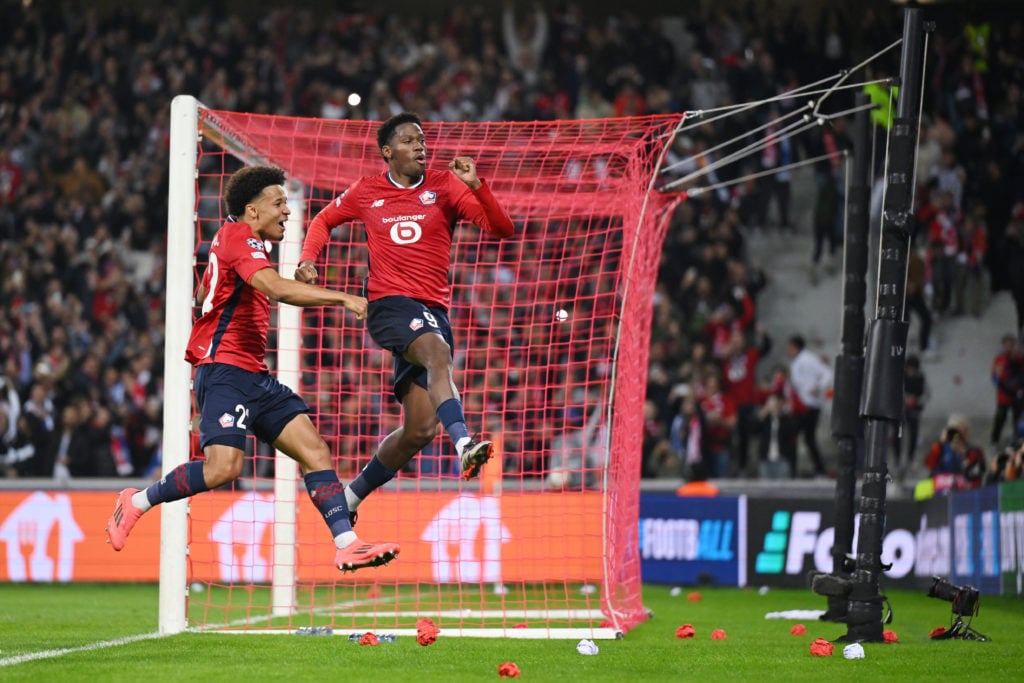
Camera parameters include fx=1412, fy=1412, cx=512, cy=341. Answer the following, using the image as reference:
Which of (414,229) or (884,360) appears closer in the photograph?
(414,229)

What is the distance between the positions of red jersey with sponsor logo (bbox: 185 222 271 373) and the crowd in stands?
32.9 ft

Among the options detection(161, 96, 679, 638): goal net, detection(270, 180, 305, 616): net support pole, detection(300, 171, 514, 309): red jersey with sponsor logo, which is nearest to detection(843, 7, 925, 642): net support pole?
detection(161, 96, 679, 638): goal net

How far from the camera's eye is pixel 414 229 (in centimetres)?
794

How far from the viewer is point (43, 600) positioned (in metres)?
12.4

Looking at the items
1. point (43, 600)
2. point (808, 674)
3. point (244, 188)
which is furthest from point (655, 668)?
point (43, 600)

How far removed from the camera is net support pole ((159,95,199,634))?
8.98 meters

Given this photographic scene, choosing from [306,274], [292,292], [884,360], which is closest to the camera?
[292,292]

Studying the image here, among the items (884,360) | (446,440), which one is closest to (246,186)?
(884,360)

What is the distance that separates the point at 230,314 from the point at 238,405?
1.67 feet

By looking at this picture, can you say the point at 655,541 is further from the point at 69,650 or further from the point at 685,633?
the point at 69,650

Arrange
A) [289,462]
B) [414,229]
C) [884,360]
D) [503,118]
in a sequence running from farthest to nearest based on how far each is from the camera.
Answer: [503,118] < [289,462] < [884,360] < [414,229]

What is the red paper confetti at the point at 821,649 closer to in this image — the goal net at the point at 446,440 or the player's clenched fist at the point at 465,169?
the goal net at the point at 446,440

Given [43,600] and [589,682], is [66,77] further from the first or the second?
[589,682]

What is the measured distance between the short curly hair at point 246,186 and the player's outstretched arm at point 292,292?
0.64 m
